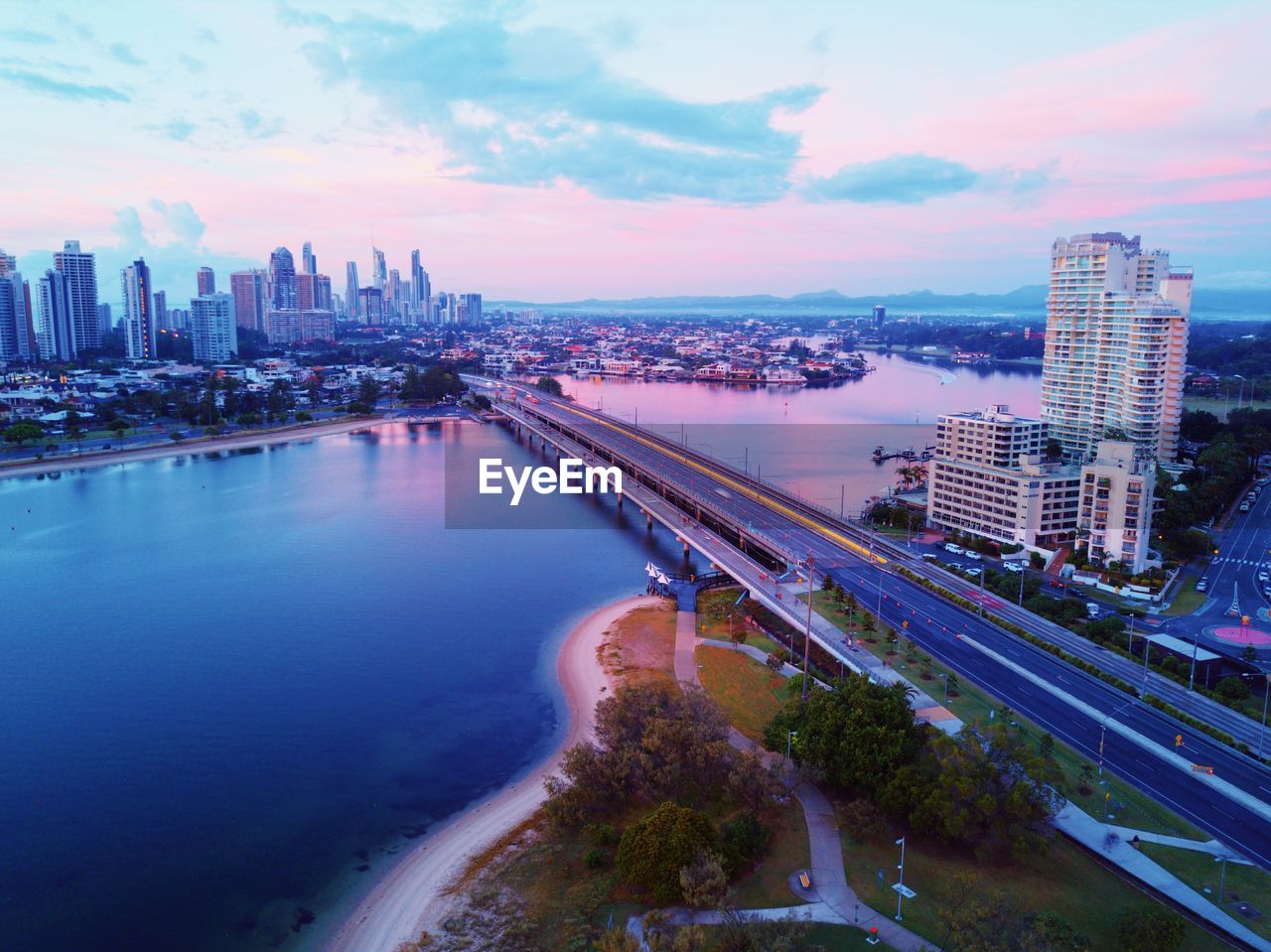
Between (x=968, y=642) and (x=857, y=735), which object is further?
(x=968, y=642)

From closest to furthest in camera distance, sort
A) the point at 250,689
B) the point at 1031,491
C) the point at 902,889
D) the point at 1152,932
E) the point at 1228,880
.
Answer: the point at 1152,932 → the point at 1228,880 → the point at 902,889 → the point at 250,689 → the point at 1031,491

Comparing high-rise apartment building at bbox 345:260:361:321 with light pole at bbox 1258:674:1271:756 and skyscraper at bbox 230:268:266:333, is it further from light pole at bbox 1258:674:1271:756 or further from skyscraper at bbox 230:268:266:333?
light pole at bbox 1258:674:1271:756

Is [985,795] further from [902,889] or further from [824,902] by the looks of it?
[824,902]

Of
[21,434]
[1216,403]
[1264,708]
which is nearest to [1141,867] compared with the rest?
[1264,708]

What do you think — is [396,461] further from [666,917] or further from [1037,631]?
[666,917]

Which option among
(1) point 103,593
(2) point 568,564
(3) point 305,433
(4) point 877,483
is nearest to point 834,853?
(2) point 568,564

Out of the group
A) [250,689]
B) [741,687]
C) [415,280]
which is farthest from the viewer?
[415,280]

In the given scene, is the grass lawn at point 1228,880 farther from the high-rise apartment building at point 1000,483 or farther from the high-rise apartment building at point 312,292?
the high-rise apartment building at point 312,292
